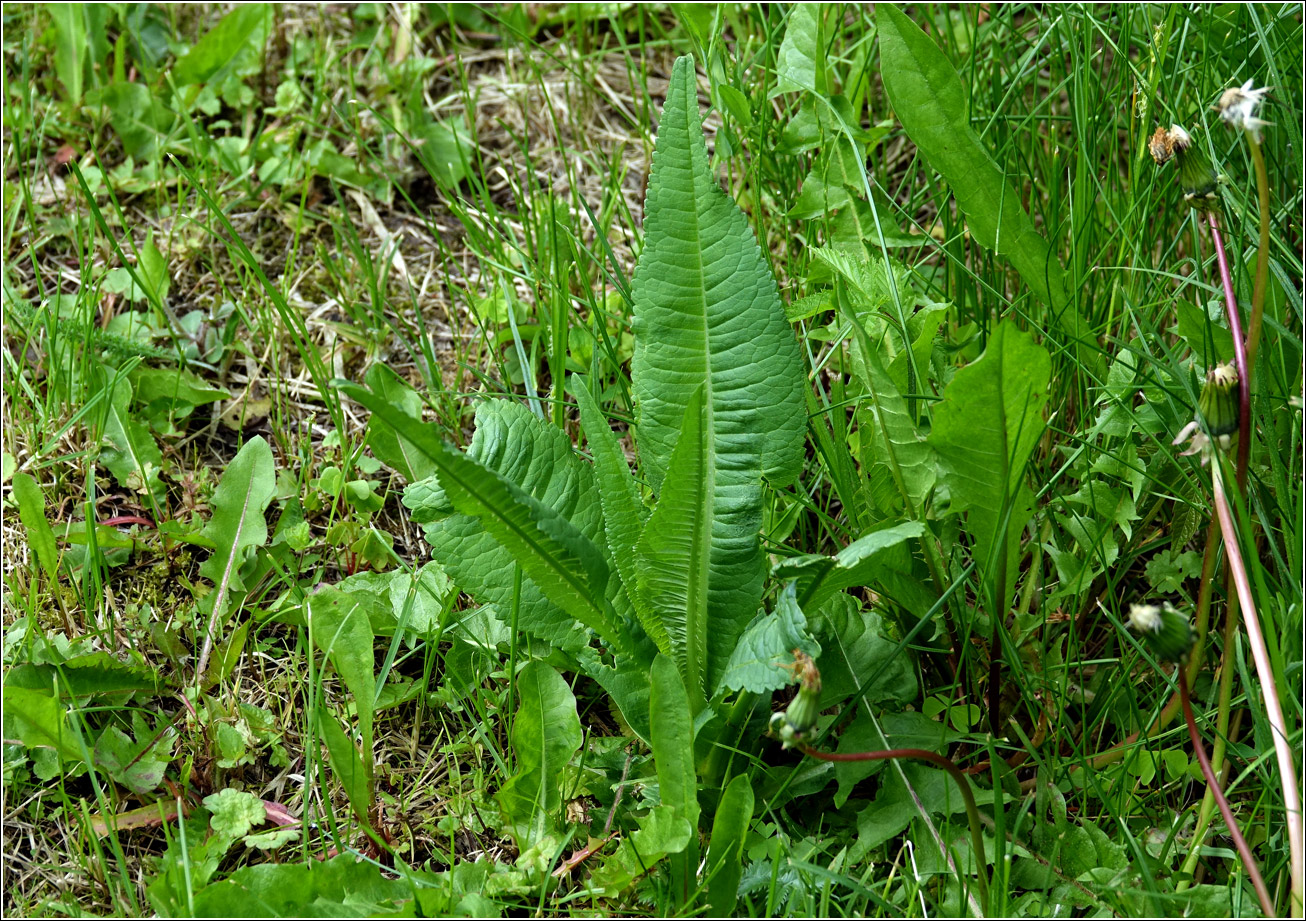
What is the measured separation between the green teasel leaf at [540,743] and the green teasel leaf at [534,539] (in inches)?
3.9

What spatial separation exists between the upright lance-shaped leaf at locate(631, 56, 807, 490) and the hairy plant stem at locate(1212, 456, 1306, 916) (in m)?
0.57

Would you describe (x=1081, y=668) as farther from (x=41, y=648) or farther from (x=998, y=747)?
(x=41, y=648)

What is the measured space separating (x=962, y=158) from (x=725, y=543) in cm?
83

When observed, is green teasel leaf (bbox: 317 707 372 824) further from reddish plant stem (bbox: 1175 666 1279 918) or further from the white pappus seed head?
the white pappus seed head

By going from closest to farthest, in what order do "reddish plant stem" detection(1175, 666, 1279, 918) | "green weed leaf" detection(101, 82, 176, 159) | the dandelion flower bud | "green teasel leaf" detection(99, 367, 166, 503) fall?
the dandelion flower bud
"reddish plant stem" detection(1175, 666, 1279, 918)
"green teasel leaf" detection(99, 367, 166, 503)
"green weed leaf" detection(101, 82, 176, 159)

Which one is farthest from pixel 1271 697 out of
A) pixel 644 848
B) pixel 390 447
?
pixel 390 447

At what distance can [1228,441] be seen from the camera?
148 centimetres

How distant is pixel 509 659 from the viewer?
6.02 ft

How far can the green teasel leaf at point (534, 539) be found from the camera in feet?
5.23

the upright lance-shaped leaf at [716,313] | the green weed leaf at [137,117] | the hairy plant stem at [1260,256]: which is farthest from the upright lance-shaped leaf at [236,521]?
the hairy plant stem at [1260,256]

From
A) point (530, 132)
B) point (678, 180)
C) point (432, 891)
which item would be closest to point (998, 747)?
point (432, 891)

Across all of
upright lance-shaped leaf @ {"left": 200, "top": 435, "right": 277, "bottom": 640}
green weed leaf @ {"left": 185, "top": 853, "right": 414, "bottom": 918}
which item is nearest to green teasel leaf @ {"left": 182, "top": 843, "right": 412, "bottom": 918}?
green weed leaf @ {"left": 185, "top": 853, "right": 414, "bottom": 918}

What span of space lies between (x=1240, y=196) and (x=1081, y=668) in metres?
0.86

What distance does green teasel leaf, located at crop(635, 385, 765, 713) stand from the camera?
156cm
